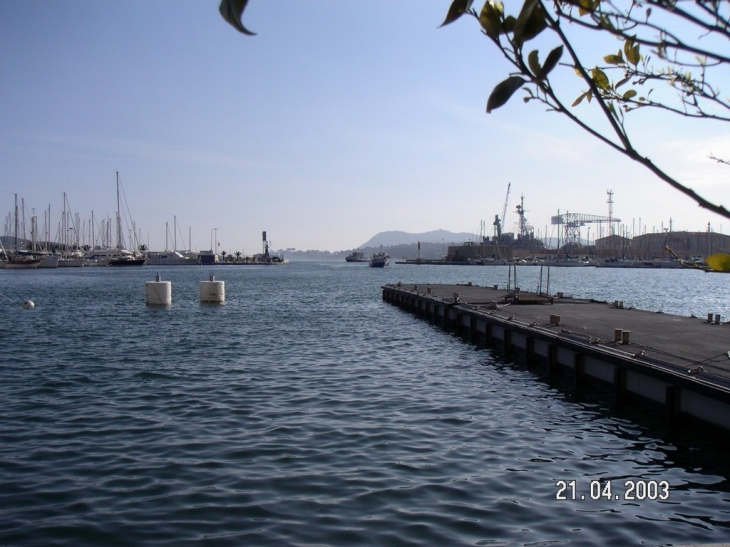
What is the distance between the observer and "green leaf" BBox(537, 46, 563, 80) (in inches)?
94.7

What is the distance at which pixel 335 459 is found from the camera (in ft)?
36.5

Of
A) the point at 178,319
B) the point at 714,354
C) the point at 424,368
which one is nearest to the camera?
the point at 714,354

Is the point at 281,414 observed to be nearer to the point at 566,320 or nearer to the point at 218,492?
the point at 218,492

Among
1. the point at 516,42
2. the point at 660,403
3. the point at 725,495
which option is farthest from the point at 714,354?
the point at 516,42

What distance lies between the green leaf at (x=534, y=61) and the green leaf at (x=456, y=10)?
1.17 feet

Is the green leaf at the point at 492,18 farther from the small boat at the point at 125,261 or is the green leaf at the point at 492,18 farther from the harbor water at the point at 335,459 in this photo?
the small boat at the point at 125,261

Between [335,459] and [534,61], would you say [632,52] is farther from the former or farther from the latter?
[335,459]

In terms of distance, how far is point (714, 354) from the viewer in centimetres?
1520

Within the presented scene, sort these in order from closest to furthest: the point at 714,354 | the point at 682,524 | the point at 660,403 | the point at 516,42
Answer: the point at 516,42 < the point at 682,524 < the point at 660,403 < the point at 714,354

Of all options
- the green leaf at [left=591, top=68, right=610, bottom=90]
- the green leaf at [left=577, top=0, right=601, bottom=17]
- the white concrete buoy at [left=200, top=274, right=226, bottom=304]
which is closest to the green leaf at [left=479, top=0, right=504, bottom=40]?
the green leaf at [left=577, top=0, right=601, bottom=17]

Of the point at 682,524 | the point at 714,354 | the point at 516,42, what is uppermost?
the point at 516,42

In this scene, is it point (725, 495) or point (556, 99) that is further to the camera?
point (725, 495)

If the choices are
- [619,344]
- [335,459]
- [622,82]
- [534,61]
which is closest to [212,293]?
[619,344]

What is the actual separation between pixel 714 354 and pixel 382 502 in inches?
395
